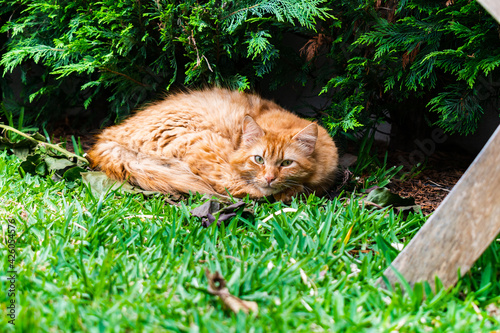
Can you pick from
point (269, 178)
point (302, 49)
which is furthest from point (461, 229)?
point (302, 49)

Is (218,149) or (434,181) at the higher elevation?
(434,181)

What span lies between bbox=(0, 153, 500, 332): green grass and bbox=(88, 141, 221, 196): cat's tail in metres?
0.44

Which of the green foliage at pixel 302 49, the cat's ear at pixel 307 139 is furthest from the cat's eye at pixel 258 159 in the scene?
the green foliage at pixel 302 49

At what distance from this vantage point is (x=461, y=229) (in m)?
1.73

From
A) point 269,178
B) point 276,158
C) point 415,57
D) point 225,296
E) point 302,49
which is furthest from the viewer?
point 302,49

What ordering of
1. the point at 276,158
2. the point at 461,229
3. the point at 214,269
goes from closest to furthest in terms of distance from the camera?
the point at 461,229, the point at 214,269, the point at 276,158

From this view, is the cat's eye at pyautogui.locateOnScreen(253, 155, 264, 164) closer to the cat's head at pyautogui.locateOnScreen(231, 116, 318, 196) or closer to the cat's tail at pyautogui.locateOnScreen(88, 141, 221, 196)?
the cat's head at pyautogui.locateOnScreen(231, 116, 318, 196)

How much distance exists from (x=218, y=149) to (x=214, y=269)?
1.60m

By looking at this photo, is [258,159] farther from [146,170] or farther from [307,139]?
[146,170]

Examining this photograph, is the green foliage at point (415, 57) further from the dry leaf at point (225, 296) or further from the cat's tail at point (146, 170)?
the dry leaf at point (225, 296)

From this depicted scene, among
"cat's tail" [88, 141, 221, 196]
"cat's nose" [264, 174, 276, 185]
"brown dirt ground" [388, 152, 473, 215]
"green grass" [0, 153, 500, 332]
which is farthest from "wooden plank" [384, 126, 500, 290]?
"cat's tail" [88, 141, 221, 196]

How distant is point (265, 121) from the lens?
346cm

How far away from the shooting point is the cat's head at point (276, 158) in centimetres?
306

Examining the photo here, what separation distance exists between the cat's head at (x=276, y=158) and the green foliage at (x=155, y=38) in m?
0.67
